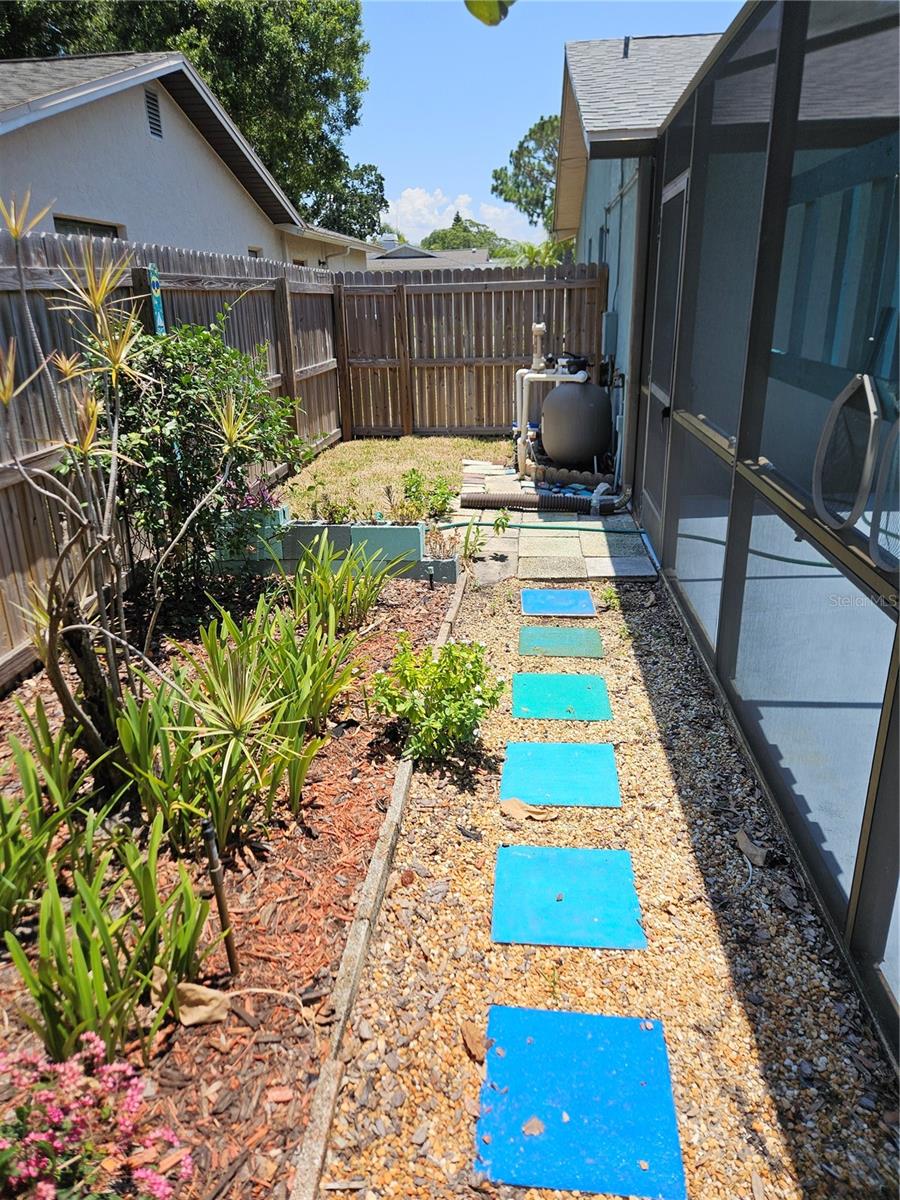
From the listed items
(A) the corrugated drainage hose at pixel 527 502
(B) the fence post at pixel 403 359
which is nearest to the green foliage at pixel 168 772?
(A) the corrugated drainage hose at pixel 527 502

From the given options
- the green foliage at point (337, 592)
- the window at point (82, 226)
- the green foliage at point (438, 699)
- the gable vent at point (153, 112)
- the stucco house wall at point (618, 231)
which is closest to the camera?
the green foliage at point (438, 699)

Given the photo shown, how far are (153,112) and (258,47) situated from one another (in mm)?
11143

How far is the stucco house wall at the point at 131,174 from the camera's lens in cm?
960

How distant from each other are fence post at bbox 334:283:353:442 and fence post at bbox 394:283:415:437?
0.70 metres

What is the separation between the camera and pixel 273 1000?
2199 mm

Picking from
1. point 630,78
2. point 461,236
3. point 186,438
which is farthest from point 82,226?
point 461,236

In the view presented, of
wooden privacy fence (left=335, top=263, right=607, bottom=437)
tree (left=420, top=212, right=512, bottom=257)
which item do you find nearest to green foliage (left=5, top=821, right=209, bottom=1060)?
wooden privacy fence (left=335, top=263, right=607, bottom=437)

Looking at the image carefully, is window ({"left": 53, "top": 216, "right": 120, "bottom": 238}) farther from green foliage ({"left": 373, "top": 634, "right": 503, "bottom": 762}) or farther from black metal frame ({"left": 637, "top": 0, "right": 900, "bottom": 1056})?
green foliage ({"left": 373, "top": 634, "right": 503, "bottom": 762})

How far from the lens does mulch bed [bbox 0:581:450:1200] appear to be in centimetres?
184

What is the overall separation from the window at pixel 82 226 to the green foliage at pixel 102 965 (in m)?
9.83

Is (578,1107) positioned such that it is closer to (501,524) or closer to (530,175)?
(501,524)

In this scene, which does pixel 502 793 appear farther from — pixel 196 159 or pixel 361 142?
pixel 361 142

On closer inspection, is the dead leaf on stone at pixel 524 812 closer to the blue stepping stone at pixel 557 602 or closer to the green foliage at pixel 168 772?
the green foliage at pixel 168 772

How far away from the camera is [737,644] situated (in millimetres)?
3672
